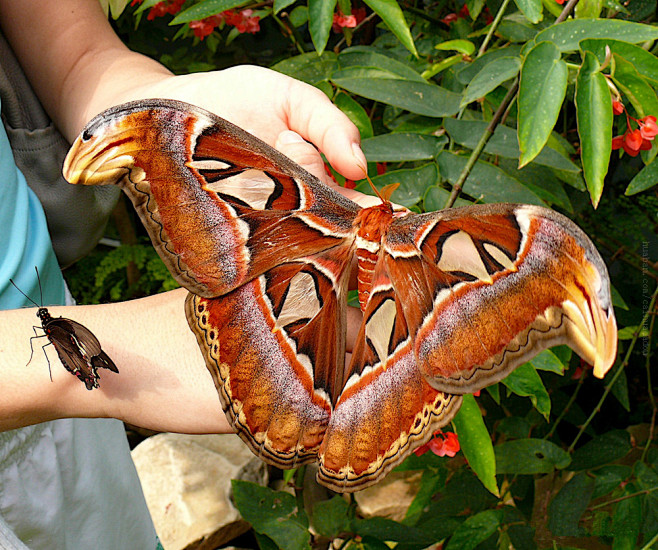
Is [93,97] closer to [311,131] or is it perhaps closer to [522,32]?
[311,131]

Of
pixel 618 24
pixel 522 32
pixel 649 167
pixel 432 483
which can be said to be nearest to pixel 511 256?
pixel 618 24

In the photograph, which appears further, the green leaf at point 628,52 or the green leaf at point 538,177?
the green leaf at point 538,177

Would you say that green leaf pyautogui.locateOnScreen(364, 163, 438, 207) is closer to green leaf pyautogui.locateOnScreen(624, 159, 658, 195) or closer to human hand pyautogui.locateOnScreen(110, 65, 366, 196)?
human hand pyautogui.locateOnScreen(110, 65, 366, 196)

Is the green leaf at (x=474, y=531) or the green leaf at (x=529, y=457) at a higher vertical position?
the green leaf at (x=529, y=457)

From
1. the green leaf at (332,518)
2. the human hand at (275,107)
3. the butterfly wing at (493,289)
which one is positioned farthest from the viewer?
the green leaf at (332,518)

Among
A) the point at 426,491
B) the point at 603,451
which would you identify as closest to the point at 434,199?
the point at 426,491

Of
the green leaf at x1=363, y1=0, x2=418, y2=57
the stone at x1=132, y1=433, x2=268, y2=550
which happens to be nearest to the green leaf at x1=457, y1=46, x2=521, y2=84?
the green leaf at x1=363, y1=0, x2=418, y2=57

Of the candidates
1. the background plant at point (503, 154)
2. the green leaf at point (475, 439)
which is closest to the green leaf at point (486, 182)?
the background plant at point (503, 154)

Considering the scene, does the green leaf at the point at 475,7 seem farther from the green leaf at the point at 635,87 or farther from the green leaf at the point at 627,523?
the green leaf at the point at 627,523
